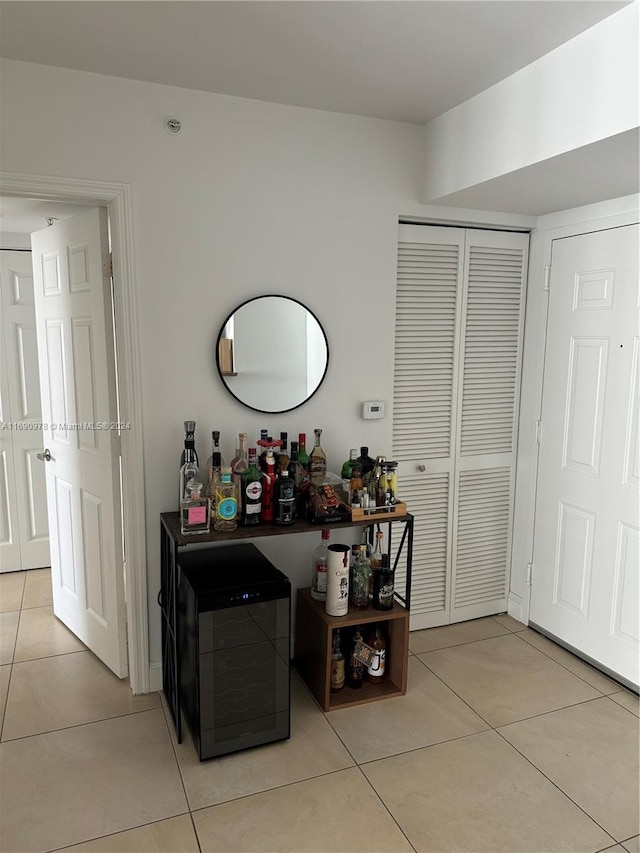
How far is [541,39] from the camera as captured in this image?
1.94 meters

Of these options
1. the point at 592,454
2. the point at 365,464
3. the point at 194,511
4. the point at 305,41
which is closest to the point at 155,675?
the point at 194,511

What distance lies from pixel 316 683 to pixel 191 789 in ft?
2.27

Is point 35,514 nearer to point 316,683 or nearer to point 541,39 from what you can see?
point 316,683

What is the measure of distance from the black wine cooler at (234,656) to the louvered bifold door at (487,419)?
1.28m

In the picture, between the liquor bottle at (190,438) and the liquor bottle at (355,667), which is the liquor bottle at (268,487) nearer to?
the liquor bottle at (190,438)

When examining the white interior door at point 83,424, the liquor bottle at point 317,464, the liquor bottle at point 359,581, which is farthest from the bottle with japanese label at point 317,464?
the white interior door at point 83,424

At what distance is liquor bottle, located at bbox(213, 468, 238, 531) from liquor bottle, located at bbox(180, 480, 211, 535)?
0.05 metres

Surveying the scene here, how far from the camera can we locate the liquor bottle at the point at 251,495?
7.68 feet

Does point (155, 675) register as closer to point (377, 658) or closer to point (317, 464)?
point (377, 658)

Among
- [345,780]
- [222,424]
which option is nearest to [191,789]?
[345,780]

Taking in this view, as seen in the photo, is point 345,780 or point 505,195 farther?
point 505,195

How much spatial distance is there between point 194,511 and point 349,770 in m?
1.08

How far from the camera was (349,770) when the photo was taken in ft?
7.18

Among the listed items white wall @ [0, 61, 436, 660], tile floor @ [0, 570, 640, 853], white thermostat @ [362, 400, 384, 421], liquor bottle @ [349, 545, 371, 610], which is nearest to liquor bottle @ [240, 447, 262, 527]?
white wall @ [0, 61, 436, 660]
